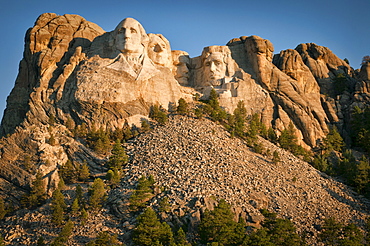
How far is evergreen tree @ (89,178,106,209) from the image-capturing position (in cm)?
5831

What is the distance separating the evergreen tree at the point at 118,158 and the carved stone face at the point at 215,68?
29.6m

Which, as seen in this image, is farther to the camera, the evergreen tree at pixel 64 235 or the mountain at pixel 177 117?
the mountain at pixel 177 117

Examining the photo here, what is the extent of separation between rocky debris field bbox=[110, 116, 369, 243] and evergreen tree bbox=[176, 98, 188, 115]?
186 inches

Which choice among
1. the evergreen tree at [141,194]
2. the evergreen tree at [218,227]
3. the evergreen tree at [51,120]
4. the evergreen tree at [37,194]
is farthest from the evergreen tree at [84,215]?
the evergreen tree at [51,120]

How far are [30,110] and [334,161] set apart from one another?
4766cm

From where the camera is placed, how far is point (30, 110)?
77875mm

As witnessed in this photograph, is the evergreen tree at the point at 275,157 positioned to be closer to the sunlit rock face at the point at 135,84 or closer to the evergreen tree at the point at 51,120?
the sunlit rock face at the point at 135,84

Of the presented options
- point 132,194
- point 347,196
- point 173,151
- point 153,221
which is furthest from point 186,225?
point 347,196

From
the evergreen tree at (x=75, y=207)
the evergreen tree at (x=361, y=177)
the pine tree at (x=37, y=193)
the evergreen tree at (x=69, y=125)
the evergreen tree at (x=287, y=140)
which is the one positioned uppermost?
the evergreen tree at (x=287, y=140)

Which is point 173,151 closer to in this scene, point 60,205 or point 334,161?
point 60,205

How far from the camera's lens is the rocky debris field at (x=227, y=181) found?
57812mm

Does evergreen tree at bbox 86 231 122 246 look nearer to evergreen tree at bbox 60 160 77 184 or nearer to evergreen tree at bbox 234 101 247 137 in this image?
evergreen tree at bbox 60 160 77 184

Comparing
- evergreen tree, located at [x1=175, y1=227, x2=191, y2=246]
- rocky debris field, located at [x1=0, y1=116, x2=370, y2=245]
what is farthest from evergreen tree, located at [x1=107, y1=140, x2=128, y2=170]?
evergreen tree, located at [x1=175, y1=227, x2=191, y2=246]

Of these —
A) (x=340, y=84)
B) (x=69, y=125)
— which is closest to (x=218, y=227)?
(x=69, y=125)
